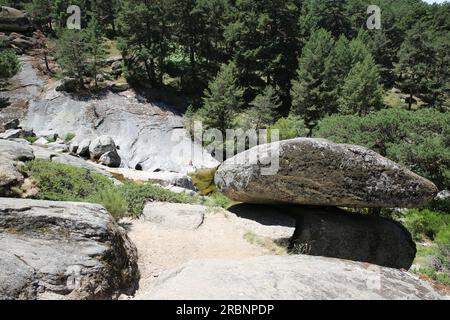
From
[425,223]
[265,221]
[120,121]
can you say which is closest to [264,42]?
Result: [120,121]

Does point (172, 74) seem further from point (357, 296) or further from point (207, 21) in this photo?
point (357, 296)

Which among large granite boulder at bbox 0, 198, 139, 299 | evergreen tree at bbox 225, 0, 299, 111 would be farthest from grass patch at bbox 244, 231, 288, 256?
evergreen tree at bbox 225, 0, 299, 111

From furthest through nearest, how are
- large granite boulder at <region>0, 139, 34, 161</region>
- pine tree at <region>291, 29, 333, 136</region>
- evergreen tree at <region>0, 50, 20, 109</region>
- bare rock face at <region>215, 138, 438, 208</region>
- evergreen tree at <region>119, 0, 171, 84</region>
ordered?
evergreen tree at <region>119, 0, 171, 84</region>
pine tree at <region>291, 29, 333, 136</region>
evergreen tree at <region>0, 50, 20, 109</region>
large granite boulder at <region>0, 139, 34, 161</region>
bare rock face at <region>215, 138, 438, 208</region>

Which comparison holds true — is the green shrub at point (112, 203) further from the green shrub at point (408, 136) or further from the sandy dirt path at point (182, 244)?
the green shrub at point (408, 136)

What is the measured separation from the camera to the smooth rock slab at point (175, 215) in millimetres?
10656

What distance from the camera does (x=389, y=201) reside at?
965cm

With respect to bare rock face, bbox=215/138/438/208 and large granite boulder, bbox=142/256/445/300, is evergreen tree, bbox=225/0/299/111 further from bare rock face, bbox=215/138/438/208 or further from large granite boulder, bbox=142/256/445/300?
large granite boulder, bbox=142/256/445/300

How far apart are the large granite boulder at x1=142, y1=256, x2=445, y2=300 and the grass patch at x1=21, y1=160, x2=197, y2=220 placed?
441 centimetres

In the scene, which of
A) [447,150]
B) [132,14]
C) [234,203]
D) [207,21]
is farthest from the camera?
[207,21]

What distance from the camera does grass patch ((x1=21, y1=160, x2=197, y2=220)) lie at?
10.1 m

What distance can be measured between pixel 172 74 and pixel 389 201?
119ft

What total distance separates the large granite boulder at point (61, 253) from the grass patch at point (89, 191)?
223 centimetres

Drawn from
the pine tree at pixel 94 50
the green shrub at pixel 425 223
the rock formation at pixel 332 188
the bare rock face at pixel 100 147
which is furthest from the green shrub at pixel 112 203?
the pine tree at pixel 94 50
